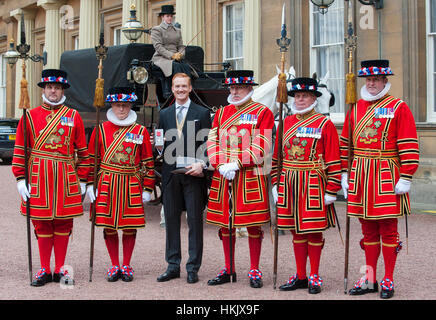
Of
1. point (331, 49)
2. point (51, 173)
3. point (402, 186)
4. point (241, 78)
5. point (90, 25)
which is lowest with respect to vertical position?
point (402, 186)

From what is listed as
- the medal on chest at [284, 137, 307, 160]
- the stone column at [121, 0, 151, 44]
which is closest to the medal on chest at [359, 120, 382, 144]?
the medal on chest at [284, 137, 307, 160]

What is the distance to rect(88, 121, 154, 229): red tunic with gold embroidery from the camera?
5.96 meters

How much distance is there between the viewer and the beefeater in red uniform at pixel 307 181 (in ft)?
18.0

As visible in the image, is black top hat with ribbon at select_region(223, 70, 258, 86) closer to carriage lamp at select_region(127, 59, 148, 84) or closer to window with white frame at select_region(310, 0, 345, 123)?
carriage lamp at select_region(127, 59, 148, 84)

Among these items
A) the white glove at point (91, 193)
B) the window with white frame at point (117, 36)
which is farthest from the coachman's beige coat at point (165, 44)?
the window with white frame at point (117, 36)

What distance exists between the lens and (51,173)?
5.83 m

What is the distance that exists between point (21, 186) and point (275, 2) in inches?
402

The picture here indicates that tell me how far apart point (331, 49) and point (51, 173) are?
9.22 meters

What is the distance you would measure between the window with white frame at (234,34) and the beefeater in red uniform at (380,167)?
11056mm

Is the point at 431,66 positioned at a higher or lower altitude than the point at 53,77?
higher

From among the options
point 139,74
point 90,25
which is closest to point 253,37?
point 139,74

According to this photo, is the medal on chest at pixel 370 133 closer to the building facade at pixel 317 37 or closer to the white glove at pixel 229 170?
the white glove at pixel 229 170

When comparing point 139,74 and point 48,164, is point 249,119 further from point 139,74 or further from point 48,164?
point 139,74
